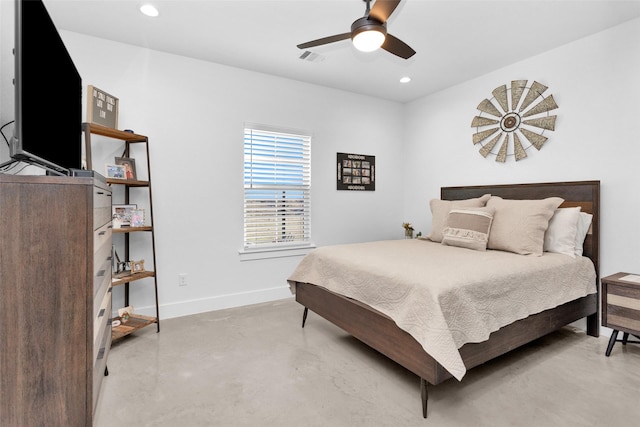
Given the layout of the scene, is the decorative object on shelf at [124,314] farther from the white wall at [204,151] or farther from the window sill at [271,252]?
the window sill at [271,252]

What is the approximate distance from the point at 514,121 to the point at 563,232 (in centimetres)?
136

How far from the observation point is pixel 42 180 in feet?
3.38

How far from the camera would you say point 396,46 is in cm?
228

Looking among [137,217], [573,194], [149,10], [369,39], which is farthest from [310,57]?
[573,194]

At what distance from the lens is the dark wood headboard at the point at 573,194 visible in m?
2.80

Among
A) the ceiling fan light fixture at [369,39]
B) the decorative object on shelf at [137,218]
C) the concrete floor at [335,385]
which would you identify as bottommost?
the concrete floor at [335,385]

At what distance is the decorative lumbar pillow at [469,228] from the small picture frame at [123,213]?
117 inches

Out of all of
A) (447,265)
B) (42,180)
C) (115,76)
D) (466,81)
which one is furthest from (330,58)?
(42,180)

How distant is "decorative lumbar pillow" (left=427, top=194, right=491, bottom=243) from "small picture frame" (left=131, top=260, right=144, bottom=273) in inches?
116

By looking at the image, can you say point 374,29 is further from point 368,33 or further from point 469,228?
point 469,228

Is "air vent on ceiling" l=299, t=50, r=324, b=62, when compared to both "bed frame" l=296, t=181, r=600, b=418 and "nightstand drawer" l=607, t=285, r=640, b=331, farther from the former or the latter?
"nightstand drawer" l=607, t=285, r=640, b=331

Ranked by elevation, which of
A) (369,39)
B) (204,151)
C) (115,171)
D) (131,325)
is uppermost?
(369,39)

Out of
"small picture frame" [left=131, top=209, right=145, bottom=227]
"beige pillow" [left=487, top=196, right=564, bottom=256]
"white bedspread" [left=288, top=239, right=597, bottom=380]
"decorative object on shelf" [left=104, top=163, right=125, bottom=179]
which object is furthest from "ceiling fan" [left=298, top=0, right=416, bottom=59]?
"small picture frame" [left=131, top=209, right=145, bottom=227]

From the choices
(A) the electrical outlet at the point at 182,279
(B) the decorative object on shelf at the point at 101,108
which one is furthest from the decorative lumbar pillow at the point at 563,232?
(B) the decorative object on shelf at the point at 101,108
